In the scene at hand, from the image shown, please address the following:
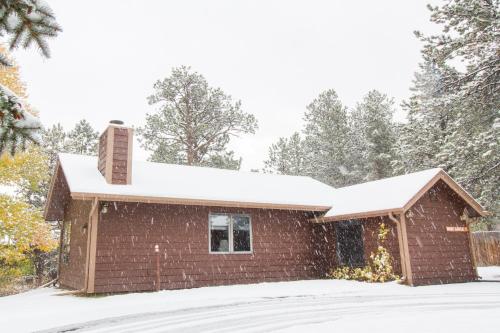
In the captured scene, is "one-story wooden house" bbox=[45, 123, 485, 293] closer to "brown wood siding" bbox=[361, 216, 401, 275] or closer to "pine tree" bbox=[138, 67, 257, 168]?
"brown wood siding" bbox=[361, 216, 401, 275]

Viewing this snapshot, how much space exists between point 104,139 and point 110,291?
452cm

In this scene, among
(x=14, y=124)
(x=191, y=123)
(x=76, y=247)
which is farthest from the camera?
→ (x=191, y=123)

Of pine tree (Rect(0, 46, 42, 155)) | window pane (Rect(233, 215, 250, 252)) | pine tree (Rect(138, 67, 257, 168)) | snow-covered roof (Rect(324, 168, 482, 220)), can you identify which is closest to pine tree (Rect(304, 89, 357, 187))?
pine tree (Rect(138, 67, 257, 168))

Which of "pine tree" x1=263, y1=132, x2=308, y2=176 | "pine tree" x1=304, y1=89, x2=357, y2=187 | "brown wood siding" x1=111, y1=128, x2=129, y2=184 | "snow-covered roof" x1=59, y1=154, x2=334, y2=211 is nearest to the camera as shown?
"snow-covered roof" x1=59, y1=154, x2=334, y2=211

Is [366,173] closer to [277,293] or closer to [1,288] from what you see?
[277,293]

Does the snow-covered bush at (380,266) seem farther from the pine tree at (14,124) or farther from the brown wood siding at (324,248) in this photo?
the pine tree at (14,124)

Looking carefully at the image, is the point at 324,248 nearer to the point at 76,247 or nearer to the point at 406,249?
the point at 406,249

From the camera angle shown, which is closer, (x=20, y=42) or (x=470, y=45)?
(x=20, y=42)

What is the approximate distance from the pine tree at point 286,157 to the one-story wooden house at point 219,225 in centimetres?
1877

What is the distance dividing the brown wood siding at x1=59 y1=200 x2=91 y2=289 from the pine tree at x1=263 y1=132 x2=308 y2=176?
21638mm

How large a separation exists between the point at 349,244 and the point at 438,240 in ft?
13.8

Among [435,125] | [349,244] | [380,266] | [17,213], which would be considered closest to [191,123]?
[17,213]

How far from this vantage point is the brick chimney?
11734mm

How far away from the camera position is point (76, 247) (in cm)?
1266
